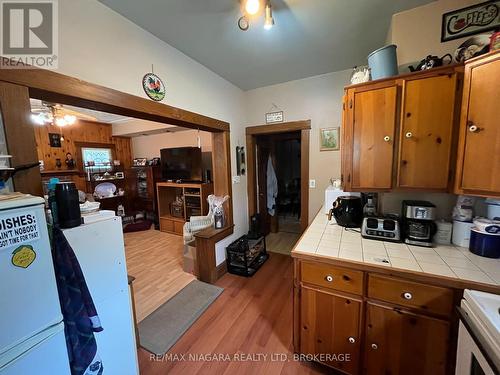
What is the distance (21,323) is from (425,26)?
9.18 ft

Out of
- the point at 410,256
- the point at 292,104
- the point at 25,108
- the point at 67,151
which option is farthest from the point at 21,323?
the point at 67,151

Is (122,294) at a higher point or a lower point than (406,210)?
lower

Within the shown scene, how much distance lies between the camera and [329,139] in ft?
9.08

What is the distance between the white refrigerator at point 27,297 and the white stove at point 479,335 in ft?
5.52

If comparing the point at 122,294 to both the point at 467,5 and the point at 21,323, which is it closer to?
the point at 21,323

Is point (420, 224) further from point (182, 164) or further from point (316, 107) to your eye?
point (182, 164)

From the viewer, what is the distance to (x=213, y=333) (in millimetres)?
1840

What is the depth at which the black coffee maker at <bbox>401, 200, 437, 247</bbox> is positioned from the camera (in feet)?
4.57

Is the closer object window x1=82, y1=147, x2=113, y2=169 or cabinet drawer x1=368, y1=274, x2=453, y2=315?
cabinet drawer x1=368, y1=274, x2=453, y2=315

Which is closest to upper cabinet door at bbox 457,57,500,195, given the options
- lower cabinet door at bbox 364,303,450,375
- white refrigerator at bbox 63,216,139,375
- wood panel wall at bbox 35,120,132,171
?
lower cabinet door at bbox 364,303,450,375

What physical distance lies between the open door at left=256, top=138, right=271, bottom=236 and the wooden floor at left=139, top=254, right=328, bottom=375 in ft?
4.27

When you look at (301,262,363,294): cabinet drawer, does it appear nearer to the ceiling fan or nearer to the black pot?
the black pot

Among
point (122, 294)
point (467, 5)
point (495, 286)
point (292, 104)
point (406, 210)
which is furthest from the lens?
point (292, 104)

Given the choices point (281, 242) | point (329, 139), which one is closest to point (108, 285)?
point (329, 139)
